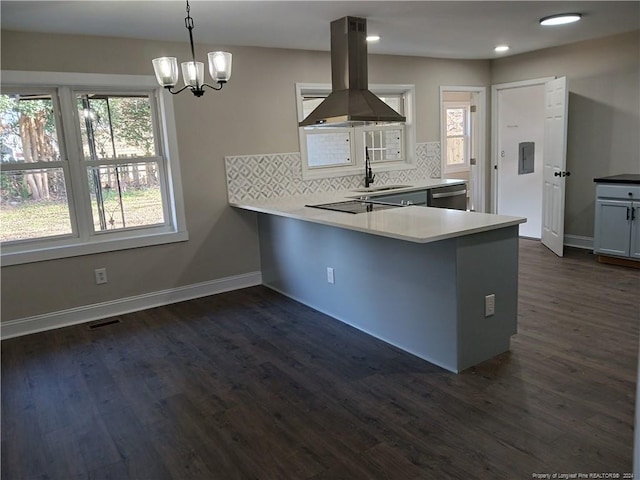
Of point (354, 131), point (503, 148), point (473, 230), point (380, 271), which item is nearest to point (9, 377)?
point (380, 271)

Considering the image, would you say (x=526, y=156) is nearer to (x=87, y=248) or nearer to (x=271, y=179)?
(x=271, y=179)

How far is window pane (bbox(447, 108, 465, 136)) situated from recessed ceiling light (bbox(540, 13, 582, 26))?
12.4ft

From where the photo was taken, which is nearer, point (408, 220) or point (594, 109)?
point (408, 220)

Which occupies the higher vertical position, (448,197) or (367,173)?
(367,173)

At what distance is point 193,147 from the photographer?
4.28m

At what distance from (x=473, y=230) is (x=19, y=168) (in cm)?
337

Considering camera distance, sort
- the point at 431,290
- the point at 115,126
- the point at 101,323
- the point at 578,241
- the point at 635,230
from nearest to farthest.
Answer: the point at 431,290 < the point at 101,323 < the point at 115,126 < the point at 635,230 < the point at 578,241

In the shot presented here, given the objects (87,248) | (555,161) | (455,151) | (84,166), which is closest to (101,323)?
(87,248)

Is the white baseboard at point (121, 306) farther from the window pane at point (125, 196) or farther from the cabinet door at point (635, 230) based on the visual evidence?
the cabinet door at point (635, 230)

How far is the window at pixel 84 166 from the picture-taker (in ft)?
12.1

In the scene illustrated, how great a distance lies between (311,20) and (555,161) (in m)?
3.16

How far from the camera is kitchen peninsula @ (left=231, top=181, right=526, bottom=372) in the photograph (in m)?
2.71

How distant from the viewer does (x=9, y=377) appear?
3023mm

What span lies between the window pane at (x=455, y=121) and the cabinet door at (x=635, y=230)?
3.78m
